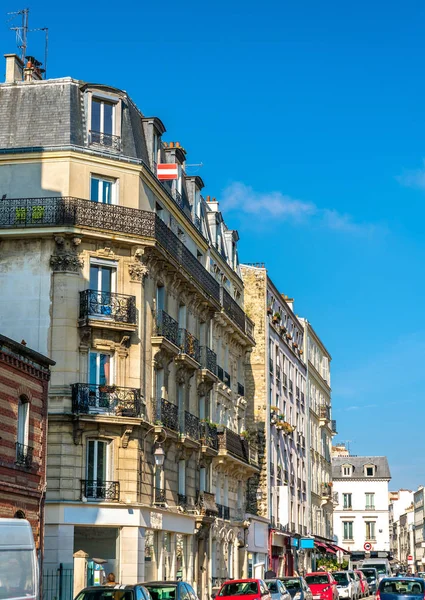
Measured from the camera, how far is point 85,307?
3328 centimetres

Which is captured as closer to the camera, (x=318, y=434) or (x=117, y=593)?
(x=117, y=593)

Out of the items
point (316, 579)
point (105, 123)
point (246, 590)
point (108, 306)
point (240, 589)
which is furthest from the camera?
point (316, 579)

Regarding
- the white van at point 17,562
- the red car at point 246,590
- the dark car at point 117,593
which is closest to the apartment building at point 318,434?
the red car at point 246,590

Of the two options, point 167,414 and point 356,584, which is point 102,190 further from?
point 356,584

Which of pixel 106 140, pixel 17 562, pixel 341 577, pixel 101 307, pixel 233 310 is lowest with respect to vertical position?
pixel 341 577

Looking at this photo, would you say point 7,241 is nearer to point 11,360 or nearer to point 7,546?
point 11,360

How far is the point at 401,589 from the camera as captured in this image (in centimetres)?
2953

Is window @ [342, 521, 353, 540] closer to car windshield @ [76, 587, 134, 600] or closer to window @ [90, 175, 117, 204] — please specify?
window @ [90, 175, 117, 204]

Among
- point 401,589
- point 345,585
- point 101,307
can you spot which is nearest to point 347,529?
point 345,585

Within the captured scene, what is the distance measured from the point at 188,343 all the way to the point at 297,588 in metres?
10.0

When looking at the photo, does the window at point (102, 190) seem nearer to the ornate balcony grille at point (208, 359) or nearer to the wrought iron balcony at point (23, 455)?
the wrought iron balcony at point (23, 455)

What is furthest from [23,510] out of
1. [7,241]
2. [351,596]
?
[351,596]

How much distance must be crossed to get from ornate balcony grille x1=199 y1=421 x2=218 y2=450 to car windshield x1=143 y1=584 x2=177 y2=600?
1746cm

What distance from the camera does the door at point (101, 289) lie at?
33.5m
